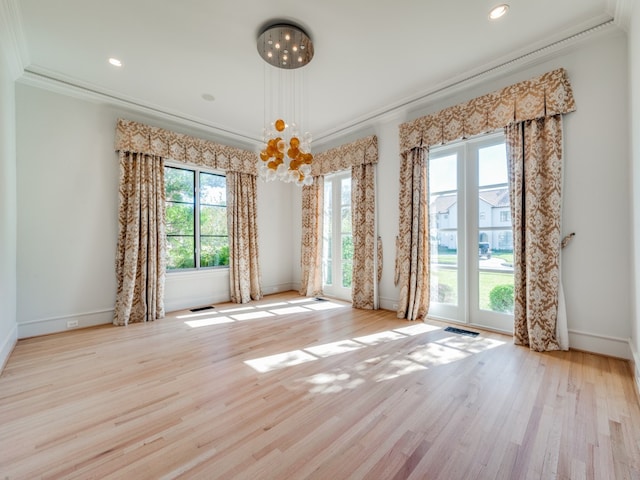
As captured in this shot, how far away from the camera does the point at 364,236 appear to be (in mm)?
4781

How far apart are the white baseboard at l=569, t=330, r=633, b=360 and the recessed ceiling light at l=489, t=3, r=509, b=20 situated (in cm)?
330

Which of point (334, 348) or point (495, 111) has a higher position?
point (495, 111)

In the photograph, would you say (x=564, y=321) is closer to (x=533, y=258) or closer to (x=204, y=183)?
(x=533, y=258)

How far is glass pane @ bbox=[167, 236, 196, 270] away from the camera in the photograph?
4.66 m

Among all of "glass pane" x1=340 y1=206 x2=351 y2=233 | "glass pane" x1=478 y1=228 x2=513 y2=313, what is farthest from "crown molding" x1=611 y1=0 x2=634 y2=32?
"glass pane" x1=340 y1=206 x2=351 y2=233

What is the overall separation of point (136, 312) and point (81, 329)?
2.10 ft

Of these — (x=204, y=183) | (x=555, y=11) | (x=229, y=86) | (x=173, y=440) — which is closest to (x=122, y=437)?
(x=173, y=440)

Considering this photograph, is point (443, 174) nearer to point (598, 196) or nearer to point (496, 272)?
point (496, 272)

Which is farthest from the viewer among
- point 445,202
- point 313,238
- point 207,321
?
point 313,238

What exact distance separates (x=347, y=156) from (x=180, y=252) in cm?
354

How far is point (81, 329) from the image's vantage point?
366cm

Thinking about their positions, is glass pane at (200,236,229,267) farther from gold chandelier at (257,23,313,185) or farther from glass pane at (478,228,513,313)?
glass pane at (478,228,513,313)

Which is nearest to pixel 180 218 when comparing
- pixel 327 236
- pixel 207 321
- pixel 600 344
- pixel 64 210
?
pixel 64 210

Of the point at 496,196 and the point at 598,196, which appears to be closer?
the point at 598,196
